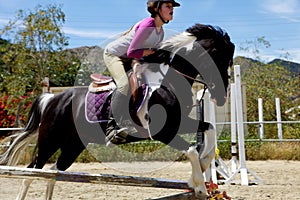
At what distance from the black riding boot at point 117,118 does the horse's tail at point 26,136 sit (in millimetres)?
886

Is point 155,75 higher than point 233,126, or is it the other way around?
point 155,75

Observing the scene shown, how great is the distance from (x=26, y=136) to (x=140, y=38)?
1633 millimetres

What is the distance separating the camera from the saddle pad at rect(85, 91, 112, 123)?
3529 millimetres

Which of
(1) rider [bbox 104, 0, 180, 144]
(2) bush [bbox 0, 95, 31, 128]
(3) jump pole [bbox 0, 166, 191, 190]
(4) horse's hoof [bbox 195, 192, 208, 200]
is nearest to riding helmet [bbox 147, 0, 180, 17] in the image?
(1) rider [bbox 104, 0, 180, 144]

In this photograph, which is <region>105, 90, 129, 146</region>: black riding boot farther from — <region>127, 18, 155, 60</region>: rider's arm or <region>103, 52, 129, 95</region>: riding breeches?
<region>127, 18, 155, 60</region>: rider's arm

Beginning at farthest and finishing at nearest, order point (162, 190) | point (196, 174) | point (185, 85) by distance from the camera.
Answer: point (162, 190), point (185, 85), point (196, 174)

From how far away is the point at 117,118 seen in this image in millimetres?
3352

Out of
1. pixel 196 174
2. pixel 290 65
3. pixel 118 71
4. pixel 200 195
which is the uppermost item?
pixel 290 65

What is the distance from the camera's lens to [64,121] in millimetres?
3846

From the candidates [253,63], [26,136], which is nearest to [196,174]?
[26,136]

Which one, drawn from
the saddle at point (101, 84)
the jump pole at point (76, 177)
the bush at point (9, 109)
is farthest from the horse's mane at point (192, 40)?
the bush at point (9, 109)

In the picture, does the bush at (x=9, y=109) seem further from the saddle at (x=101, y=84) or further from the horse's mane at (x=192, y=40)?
the horse's mane at (x=192, y=40)

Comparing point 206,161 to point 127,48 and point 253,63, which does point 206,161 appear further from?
point 253,63

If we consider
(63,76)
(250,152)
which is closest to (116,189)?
(250,152)
